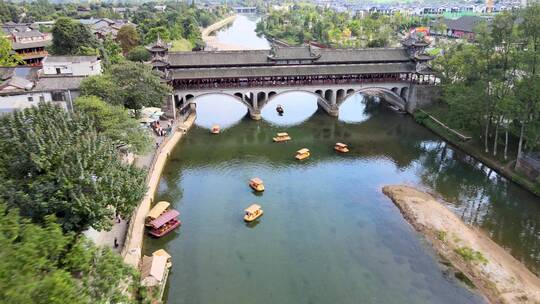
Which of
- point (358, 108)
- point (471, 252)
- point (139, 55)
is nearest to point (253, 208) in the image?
point (471, 252)

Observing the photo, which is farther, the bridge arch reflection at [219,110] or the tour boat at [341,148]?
the bridge arch reflection at [219,110]

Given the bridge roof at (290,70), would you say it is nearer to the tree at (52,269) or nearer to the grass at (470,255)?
the grass at (470,255)

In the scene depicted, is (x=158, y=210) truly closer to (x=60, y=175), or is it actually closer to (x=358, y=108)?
(x=60, y=175)

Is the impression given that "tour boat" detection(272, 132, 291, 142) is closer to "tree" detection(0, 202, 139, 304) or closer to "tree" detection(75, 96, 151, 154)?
"tree" detection(75, 96, 151, 154)

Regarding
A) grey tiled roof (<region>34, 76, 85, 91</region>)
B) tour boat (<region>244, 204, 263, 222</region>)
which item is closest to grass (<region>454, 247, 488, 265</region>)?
tour boat (<region>244, 204, 263, 222</region>)

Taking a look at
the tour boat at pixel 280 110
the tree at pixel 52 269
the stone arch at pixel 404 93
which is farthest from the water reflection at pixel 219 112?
the tree at pixel 52 269

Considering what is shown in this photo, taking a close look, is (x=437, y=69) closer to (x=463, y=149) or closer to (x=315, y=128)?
(x=463, y=149)
